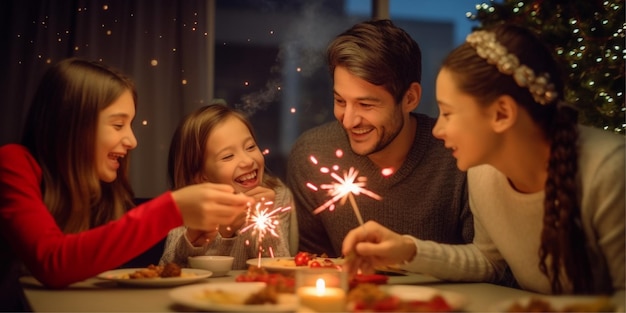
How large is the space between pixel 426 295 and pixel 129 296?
2.24ft

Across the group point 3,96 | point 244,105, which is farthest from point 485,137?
point 244,105

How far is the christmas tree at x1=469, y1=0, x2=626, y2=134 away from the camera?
10.0 feet

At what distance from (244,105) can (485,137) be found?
2.35 meters

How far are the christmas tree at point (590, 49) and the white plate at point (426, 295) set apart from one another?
178cm

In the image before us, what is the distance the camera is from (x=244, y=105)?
3.96 meters

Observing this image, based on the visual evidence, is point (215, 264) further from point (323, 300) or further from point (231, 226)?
point (323, 300)

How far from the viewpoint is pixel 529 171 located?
70.9 inches

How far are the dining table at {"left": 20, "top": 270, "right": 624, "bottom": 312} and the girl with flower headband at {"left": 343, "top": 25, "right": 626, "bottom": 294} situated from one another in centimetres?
9

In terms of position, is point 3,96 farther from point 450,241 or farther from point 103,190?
point 450,241

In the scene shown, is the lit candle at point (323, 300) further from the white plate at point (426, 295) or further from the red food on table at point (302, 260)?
the red food on table at point (302, 260)

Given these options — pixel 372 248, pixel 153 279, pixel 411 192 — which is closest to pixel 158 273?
pixel 153 279

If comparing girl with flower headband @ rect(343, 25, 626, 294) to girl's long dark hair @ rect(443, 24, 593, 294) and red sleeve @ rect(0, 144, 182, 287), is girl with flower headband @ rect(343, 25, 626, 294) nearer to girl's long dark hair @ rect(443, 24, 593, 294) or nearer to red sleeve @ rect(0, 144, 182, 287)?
girl's long dark hair @ rect(443, 24, 593, 294)

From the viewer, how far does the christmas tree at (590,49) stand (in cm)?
305

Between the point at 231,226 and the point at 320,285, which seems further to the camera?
the point at 231,226
